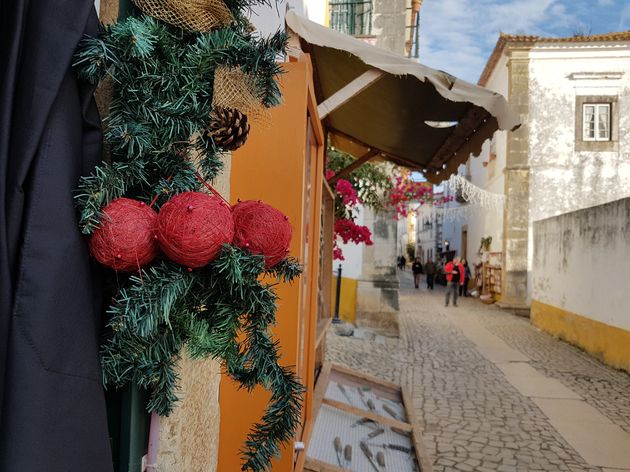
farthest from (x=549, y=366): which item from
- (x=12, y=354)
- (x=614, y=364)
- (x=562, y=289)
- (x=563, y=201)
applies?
(x=563, y=201)

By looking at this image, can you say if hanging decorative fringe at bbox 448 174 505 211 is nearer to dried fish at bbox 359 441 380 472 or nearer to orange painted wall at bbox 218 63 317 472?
dried fish at bbox 359 441 380 472

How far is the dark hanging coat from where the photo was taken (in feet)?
2.84

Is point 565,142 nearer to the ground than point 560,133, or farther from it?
nearer to the ground

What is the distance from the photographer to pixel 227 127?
1248 millimetres

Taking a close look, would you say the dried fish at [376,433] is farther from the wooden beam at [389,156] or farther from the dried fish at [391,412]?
the wooden beam at [389,156]

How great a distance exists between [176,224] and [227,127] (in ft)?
1.23

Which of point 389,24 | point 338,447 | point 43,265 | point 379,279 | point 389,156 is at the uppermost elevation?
point 389,24

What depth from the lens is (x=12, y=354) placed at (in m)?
0.86

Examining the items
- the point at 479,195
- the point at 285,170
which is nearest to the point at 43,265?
the point at 285,170

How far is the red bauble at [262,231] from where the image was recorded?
1.05 m

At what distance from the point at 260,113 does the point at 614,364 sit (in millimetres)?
8217

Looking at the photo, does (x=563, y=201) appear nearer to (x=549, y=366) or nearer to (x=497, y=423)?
(x=549, y=366)

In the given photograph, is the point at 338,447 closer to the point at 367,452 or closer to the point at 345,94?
the point at 367,452

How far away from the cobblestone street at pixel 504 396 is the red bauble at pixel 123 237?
3.69 meters
